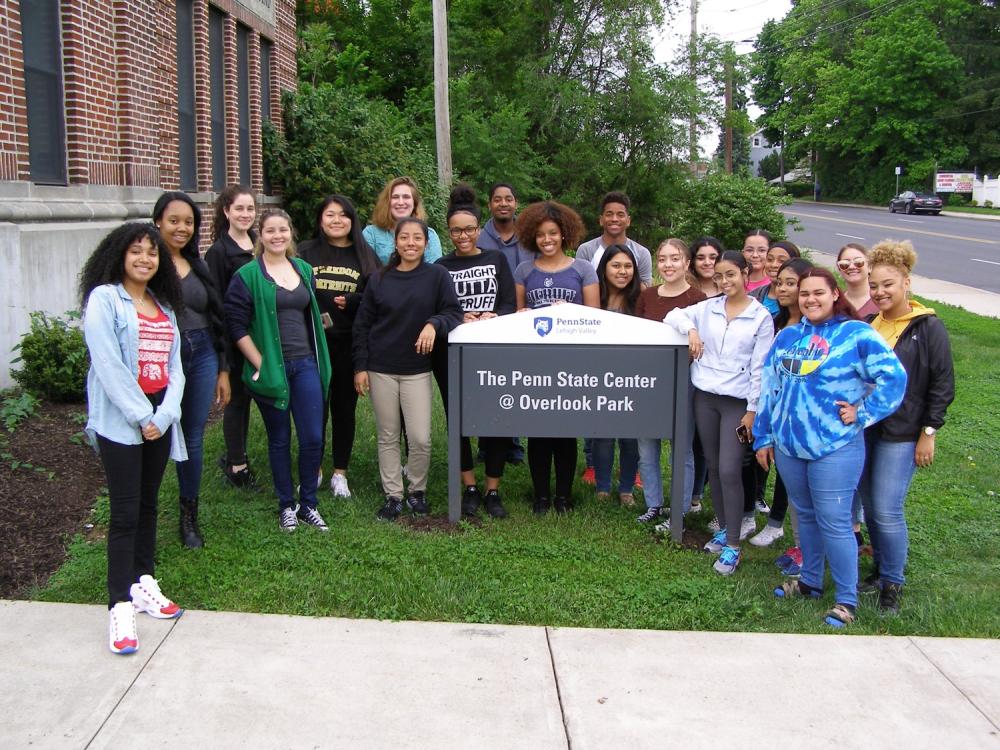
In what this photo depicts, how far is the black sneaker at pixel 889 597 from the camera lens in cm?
459

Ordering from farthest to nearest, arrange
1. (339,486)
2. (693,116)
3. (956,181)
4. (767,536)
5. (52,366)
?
1. (956,181)
2. (693,116)
3. (52,366)
4. (339,486)
5. (767,536)

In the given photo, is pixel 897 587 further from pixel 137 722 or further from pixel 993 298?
pixel 993 298

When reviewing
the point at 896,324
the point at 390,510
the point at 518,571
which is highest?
the point at 896,324

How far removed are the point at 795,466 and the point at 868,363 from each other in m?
0.58

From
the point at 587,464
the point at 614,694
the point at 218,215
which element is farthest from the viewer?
the point at 587,464

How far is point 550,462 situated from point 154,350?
2.45 metres

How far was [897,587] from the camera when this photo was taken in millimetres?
4645

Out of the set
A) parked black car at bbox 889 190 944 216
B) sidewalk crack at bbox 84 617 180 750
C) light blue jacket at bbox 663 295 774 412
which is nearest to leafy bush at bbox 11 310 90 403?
sidewalk crack at bbox 84 617 180 750


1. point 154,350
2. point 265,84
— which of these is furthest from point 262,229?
point 265,84

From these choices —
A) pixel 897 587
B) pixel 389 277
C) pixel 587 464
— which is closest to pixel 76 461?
pixel 389 277

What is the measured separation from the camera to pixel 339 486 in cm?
588

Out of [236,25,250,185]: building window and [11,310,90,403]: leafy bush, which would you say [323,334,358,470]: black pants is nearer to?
[11,310,90,403]: leafy bush

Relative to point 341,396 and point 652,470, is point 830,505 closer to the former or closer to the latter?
point 652,470

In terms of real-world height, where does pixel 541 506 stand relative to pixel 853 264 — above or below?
below
